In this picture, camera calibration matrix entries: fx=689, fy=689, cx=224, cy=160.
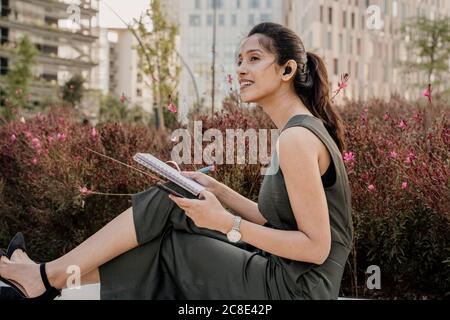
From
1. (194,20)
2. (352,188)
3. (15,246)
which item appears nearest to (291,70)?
(15,246)

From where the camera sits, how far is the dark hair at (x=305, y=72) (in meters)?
2.61

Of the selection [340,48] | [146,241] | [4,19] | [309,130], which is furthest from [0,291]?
[340,48]

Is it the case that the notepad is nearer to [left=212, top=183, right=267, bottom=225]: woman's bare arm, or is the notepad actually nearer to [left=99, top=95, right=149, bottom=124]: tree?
[left=212, top=183, right=267, bottom=225]: woman's bare arm

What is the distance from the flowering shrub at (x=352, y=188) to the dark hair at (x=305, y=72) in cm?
135

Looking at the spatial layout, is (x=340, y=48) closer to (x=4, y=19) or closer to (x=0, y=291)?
(x=4, y=19)

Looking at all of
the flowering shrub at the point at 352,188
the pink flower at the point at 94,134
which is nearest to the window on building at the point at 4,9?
the flowering shrub at the point at 352,188

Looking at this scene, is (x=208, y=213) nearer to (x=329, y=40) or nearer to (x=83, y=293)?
(x=83, y=293)

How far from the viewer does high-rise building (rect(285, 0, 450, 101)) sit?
5991 centimetres

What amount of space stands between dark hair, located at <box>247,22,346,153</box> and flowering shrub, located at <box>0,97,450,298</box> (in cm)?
Answer: 135

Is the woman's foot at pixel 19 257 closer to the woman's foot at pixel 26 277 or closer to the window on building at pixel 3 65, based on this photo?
the woman's foot at pixel 26 277

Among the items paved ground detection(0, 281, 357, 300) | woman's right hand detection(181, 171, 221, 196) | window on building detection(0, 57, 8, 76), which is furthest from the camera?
window on building detection(0, 57, 8, 76)

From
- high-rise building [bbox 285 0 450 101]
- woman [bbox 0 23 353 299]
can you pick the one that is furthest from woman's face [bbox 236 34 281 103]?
high-rise building [bbox 285 0 450 101]

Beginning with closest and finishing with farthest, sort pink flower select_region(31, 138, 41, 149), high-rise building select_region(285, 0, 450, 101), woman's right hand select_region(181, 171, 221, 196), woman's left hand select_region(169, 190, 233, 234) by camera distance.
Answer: woman's left hand select_region(169, 190, 233, 234), woman's right hand select_region(181, 171, 221, 196), pink flower select_region(31, 138, 41, 149), high-rise building select_region(285, 0, 450, 101)

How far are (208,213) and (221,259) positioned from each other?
0.23 m
